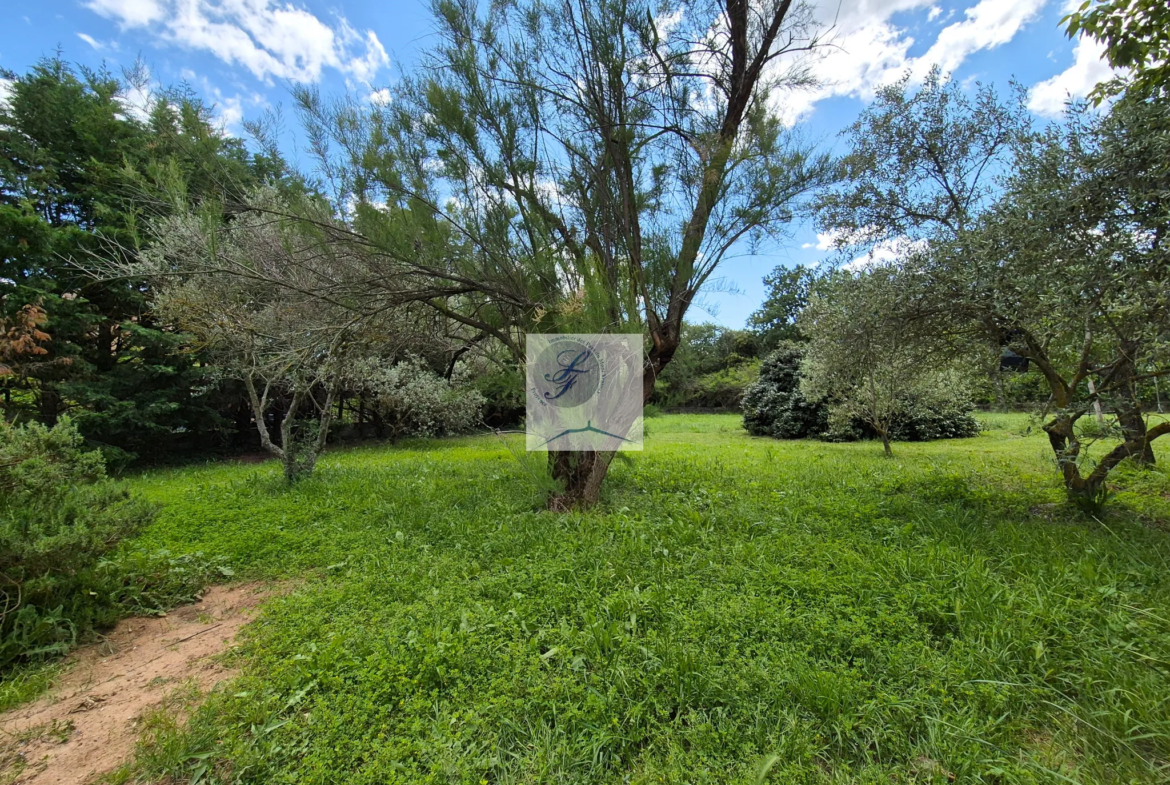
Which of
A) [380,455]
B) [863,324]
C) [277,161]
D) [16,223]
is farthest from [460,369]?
[863,324]

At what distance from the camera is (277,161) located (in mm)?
3795

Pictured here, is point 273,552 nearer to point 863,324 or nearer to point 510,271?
point 510,271

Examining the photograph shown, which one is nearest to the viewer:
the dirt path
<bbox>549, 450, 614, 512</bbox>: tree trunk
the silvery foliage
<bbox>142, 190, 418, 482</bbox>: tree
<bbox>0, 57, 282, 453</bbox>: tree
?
the dirt path

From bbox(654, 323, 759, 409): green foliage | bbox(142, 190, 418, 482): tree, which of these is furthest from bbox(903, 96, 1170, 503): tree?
bbox(654, 323, 759, 409): green foliage

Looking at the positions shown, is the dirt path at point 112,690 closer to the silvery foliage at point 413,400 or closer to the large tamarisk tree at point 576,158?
the large tamarisk tree at point 576,158

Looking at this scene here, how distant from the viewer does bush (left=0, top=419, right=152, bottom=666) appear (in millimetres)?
2250

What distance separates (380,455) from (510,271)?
274 inches

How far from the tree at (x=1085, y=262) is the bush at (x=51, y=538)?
579cm

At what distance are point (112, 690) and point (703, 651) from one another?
8.75 feet

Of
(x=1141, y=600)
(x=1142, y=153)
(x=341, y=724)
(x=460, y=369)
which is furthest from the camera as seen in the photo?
(x=460, y=369)

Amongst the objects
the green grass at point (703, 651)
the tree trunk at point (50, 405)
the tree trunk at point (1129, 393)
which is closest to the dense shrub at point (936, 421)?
the green grass at point (703, 651)

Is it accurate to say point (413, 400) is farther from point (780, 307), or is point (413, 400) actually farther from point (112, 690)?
point (780, 307)

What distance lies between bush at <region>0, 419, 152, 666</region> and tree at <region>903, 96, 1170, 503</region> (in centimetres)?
579

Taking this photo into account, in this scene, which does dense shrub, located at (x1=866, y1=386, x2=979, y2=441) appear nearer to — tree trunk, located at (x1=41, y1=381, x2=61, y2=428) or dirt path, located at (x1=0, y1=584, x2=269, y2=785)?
dirt path, located at (x1=0, y1=584, x2=269, y2=785)
